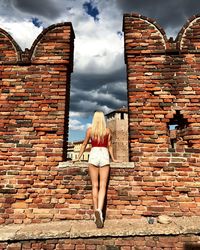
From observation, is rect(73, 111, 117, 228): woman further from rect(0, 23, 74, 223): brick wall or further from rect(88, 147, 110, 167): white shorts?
rect(0, 23, 74, 223): brick wall

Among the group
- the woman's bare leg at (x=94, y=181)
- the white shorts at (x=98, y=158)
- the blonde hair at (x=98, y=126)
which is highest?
the blonde hair at (x=98, y=126)

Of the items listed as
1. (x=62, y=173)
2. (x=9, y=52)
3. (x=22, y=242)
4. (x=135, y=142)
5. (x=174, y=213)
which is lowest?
(x=22, y=242)

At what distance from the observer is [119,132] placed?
37656 millimetres

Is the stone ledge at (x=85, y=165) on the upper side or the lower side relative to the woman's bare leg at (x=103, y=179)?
upper

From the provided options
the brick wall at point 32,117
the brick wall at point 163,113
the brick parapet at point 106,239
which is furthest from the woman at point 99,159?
the brick wall at point 32,117

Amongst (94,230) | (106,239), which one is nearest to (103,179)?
(94,230)

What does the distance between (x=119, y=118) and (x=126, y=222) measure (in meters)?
35.2

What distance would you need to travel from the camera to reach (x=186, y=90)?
4.92 meters

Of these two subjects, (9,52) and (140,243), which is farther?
(9,52)

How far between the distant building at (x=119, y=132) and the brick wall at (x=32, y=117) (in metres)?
29.5

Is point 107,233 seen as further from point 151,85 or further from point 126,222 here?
point 151,85

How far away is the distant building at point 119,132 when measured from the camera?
35.7 m

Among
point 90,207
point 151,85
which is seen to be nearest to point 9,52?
point 151,85

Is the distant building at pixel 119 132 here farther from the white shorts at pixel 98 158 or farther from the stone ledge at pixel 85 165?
the white shorts at pixel 98 158
